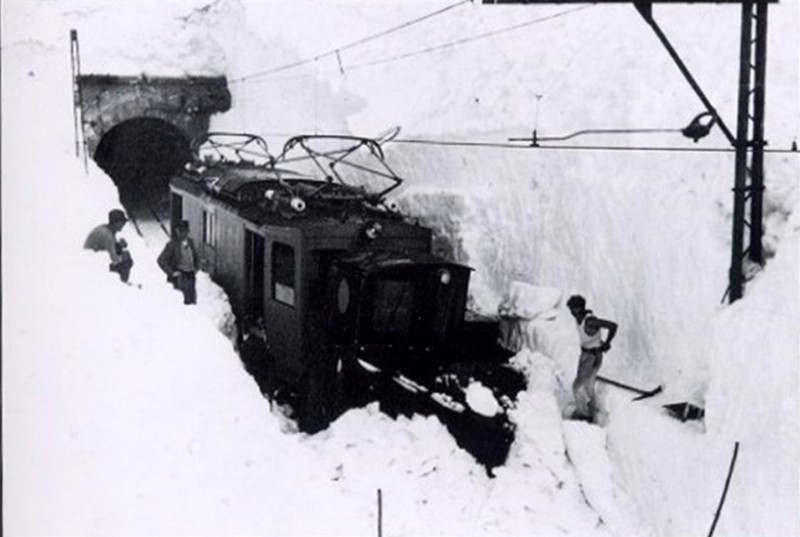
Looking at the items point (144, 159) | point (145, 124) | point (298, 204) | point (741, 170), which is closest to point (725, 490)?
point (741, 170)

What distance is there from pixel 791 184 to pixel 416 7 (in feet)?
34.2

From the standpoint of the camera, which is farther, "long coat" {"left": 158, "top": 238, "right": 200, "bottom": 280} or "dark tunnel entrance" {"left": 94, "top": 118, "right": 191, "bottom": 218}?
"dark tunnel entrance" {"left": 94, "top": 118, "right": 191, "bottom": 218}

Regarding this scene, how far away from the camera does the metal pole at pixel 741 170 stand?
377 inches

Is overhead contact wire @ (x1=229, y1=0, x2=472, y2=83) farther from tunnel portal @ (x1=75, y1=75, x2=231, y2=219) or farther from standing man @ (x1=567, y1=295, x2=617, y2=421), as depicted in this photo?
standing man @ (x1=567, y1=295, x2=617, y2=421)

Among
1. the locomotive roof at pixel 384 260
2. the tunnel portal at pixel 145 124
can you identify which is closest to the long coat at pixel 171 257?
the locomotive roof at pixel 384 260

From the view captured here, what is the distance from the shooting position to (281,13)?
21.8m

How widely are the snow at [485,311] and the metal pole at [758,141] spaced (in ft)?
0.71

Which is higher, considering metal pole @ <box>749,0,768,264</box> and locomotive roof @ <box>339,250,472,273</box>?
metal pole @ <box>749,0,768,264</box>

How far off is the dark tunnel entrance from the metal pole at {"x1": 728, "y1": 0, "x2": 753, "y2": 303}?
15679 millimetres

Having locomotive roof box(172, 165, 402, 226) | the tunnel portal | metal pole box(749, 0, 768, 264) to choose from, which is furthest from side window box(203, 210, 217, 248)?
metal pole box(749, 0, 768, 264)

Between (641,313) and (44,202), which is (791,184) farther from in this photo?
(44,202)

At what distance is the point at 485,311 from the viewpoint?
46.1 feet

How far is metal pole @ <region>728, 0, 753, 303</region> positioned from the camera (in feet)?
31.4

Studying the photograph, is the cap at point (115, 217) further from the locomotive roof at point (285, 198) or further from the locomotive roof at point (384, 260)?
the locomotive roof at point (285, 198)
